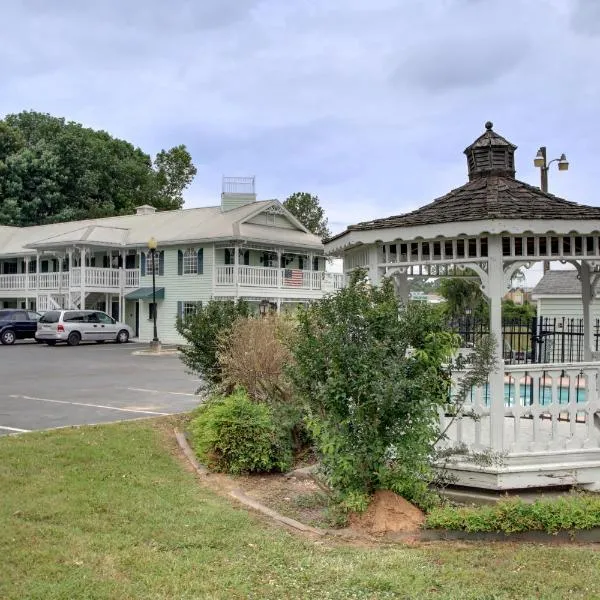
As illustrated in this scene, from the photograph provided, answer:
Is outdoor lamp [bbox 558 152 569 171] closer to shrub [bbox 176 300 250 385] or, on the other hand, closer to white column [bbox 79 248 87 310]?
shrub [bbox 176 300 250 385]

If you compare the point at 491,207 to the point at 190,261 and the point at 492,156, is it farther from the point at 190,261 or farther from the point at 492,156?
the point at 190,261

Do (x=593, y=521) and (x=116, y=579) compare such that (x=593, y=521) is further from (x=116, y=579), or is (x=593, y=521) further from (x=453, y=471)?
(x=116, y=579)

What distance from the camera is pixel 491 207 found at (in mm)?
6551

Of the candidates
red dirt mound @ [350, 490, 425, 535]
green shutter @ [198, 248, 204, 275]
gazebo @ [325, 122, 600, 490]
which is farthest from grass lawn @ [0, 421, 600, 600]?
green shutter @ [198, 248, 204, 275]

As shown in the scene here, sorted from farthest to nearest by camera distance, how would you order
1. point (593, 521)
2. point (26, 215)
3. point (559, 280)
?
point (26, 215)
point (559, 280)
point (593, 521)

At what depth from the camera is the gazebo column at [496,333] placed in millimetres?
6324

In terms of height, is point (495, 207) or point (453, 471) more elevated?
point (495, 207)

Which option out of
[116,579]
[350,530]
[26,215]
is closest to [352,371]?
[350,530]

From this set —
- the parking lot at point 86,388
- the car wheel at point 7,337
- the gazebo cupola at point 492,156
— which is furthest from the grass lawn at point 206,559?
the car wheel at point 7,337

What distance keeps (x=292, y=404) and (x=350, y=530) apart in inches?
108

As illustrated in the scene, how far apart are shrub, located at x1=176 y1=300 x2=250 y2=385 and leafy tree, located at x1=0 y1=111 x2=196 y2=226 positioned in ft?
133

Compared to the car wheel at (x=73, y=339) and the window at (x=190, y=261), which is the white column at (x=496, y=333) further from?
the window at (x=190, y=261)

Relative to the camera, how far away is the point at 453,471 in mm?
6387

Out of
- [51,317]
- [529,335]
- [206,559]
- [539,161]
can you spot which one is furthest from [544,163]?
[51,317]
